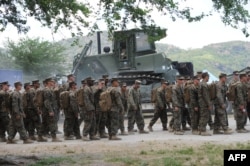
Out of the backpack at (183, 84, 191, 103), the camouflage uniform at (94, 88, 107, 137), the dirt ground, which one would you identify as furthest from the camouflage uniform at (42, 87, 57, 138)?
the backpack at (183, 84, 191, 103)

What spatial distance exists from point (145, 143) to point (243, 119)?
3802mm

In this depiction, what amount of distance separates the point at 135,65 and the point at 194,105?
949 cm

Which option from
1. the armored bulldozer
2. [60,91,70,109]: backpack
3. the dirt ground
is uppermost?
the armored bulldozer

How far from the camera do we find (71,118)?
49.1ft

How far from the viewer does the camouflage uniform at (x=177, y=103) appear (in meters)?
15.3

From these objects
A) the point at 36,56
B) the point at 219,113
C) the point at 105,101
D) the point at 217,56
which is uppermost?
the point at 217,56

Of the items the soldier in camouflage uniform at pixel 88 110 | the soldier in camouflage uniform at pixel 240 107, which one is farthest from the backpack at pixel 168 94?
the soldier in camouflage uniform at pixel 88 110

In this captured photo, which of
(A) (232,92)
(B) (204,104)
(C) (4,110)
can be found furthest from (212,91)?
(C) (4,110)

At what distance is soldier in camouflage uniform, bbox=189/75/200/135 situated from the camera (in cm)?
1475

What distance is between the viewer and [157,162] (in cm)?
930

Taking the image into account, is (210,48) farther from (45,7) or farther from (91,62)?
(45,7)

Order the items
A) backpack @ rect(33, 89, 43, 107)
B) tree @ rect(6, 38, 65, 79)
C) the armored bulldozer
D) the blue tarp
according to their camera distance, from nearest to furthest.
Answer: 1. backpack @ rect(33, 89, 43, 107)
2. the armored bulldozer
3. the blue tarp
4. tree @ rect(6, 38, 65, 79)

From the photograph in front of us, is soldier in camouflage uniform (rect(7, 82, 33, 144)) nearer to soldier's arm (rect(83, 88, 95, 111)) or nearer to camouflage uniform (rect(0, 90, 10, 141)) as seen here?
camouflage uniform (rect(0, 90, 10, 141))

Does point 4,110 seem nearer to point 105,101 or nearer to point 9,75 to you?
point 105,101
